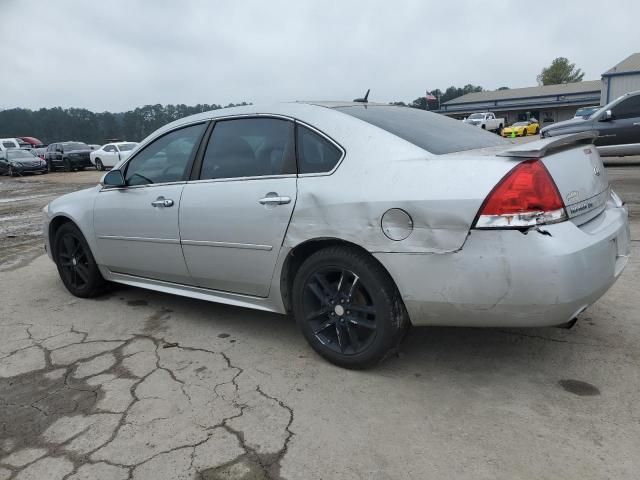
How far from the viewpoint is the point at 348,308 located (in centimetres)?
294

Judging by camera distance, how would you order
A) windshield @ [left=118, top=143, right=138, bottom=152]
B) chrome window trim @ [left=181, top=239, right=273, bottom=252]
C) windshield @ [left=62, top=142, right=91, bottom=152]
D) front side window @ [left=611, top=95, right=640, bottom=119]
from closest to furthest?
chrome window trim @ [left=181, top=239, right=273, bottom=252] → front side window @ [left=611, top=95, right=640, bottom=119] → windshield @ [left=118, top=143, right=138, bottom=152] → windshield @ [left=62, top=142, right=91, bottom=152]

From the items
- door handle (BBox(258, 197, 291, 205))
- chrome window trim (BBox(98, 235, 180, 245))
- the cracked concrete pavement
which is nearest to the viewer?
the cracked concrete pavement

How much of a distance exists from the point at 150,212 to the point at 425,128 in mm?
2054

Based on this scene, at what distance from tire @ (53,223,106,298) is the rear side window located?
2.39 m

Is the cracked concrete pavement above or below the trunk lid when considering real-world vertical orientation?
below

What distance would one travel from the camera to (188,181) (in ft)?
12.0

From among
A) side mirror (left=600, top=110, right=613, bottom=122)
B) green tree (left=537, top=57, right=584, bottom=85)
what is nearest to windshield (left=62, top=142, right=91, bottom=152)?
side mirror (left=600, top=110, right=613, bottom=122)

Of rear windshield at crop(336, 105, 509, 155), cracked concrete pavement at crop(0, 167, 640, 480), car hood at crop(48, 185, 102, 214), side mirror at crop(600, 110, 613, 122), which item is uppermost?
side mirror at crop(600, 110, 613, 122)

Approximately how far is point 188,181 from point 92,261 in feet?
4.81

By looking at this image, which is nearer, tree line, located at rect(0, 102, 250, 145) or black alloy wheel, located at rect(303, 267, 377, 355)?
black alloy wheel, located at rect(303, 267, 377, 355)

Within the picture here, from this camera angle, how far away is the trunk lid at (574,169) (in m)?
2.53

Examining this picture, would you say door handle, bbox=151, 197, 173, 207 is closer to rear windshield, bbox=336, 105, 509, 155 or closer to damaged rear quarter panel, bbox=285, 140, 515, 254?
damaged rear quarter panel, bbox=285, 140, 515, 254

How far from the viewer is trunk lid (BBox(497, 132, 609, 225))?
2531 millimetres

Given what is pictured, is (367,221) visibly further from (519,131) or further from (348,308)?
(519,131)
